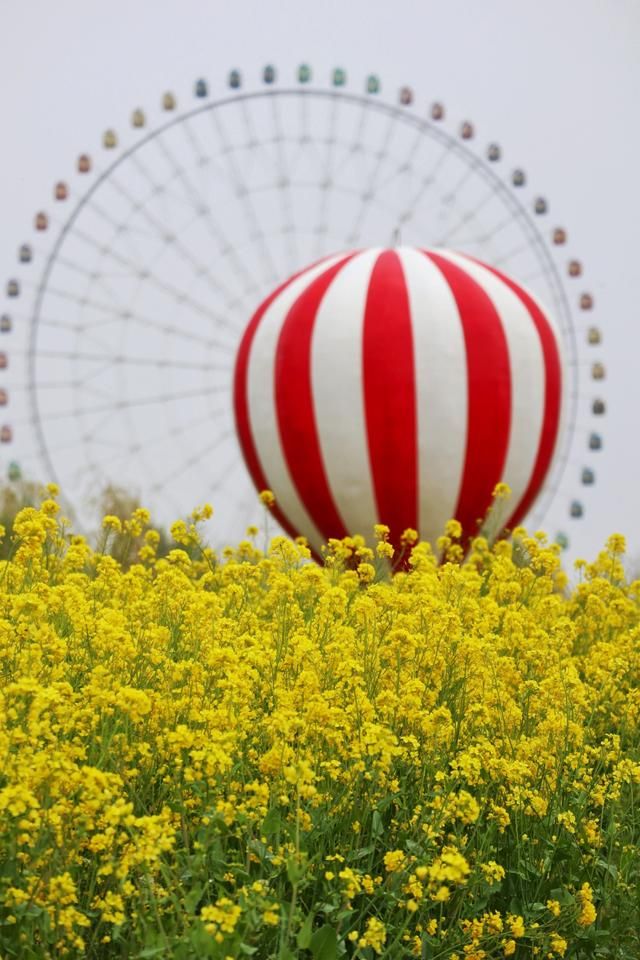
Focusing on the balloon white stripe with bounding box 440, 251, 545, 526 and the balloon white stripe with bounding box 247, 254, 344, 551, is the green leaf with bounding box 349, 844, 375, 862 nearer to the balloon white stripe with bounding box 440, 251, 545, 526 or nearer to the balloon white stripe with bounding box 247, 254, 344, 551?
the balloon white stripe with bounding box 247, 254, 344, 551

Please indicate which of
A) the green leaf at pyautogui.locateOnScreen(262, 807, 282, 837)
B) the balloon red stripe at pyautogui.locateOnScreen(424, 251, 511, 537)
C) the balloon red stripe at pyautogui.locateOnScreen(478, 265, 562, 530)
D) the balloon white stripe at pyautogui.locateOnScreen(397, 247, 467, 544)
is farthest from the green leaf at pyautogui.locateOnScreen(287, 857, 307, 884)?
the balloon red stripe at pyautogui.locateOnScreen(478, 265, 562, 530)

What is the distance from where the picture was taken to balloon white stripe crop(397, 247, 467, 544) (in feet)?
39.0

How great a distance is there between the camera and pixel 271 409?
12.3 m

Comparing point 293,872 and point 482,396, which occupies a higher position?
point 482,396

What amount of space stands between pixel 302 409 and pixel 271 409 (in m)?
0.41

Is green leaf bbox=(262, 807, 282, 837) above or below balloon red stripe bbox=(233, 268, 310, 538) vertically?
below

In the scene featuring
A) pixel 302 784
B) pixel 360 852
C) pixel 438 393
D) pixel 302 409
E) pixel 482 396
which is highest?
pixel 482 396

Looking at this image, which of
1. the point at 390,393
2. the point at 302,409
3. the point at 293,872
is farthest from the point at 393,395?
the point at 293,872

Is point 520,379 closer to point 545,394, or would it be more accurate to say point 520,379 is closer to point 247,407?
point 545,394

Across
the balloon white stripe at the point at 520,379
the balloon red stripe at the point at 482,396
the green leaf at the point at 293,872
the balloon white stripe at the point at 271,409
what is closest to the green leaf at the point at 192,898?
the green leaf at the point at 293,872

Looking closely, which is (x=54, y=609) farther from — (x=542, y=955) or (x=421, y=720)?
(x=542, y=955)

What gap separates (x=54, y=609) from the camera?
4.89m

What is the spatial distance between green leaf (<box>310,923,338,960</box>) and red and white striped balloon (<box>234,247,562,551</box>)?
8422mm

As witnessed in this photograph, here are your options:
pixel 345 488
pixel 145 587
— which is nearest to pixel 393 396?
pixel 345 488
